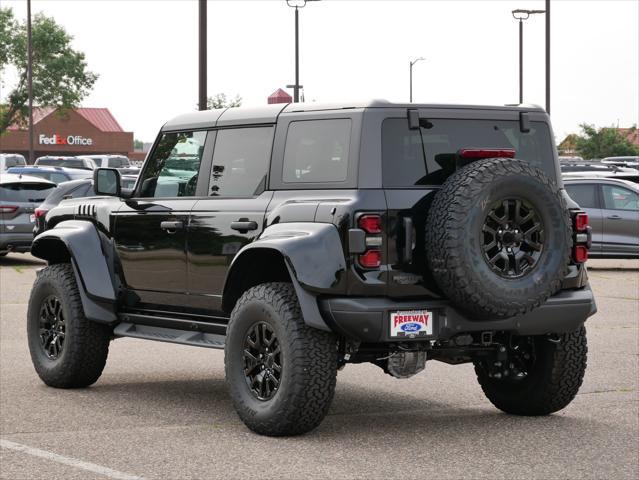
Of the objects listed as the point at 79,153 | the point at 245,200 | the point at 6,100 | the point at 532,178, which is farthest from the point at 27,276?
the point at 79,153

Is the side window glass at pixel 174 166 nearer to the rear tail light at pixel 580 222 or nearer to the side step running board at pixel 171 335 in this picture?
the side step running board at pixel 171 335

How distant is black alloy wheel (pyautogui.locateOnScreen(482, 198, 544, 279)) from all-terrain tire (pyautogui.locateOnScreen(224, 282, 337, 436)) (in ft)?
3.34

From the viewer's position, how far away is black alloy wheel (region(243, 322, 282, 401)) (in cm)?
749

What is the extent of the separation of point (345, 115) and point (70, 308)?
2.80m

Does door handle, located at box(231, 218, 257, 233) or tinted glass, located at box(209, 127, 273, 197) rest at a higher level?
tinted glass, located at box(209, 127, 273, 197)

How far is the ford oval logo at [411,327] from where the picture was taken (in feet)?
Answer: 23.6

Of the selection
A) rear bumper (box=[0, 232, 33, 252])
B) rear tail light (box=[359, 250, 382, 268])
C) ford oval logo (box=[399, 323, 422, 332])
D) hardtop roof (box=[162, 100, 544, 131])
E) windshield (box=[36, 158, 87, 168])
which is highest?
hardtop roof (box=[162, 100, 544, 131])

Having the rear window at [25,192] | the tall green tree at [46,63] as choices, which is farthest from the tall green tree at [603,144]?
the rear window at [25,192]

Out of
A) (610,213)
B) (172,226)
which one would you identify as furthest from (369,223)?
(610,213)

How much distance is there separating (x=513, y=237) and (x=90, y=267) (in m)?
3.32

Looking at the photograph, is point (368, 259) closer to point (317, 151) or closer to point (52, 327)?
point (317, 151)

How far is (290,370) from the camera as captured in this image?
7.22 metres

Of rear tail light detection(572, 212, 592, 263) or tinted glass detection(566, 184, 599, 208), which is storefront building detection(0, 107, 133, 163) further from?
rear tail light detection(572, 212, 592, 263)

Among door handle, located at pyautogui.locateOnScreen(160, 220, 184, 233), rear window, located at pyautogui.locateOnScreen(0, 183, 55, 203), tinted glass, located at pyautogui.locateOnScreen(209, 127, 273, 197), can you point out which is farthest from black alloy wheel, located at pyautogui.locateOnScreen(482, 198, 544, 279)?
rear window, located at pyautogui.locateOnScreen(0, 183, 55, 203)
